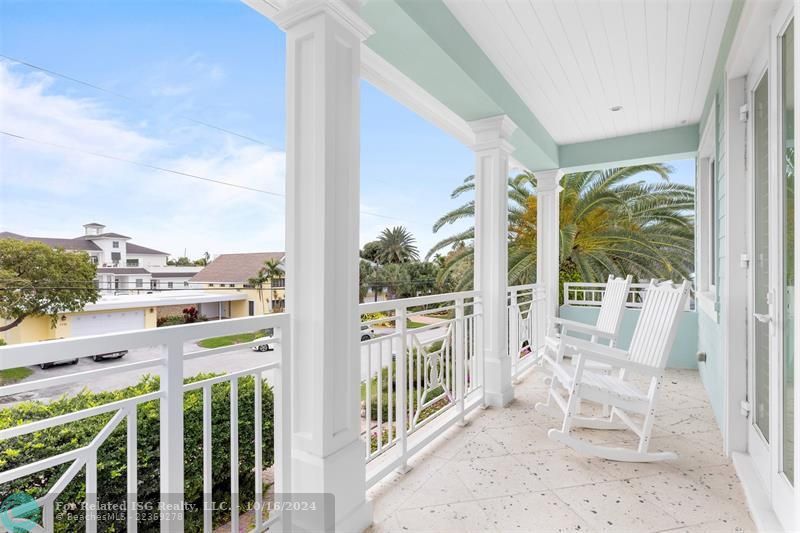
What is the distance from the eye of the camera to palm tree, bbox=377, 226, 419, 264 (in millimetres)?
3833

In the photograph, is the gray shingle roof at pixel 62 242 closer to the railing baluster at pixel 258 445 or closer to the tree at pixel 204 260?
the tree at pixel 204 260

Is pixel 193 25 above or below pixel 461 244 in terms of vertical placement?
above

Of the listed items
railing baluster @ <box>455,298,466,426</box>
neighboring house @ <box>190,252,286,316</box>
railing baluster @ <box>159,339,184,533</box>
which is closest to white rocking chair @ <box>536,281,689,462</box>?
railing baluster @ <box>455,298,466,426</box>

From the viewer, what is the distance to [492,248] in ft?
10.2

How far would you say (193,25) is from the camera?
5.14ft

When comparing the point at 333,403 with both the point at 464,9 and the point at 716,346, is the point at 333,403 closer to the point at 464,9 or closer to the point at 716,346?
the point at 464,9

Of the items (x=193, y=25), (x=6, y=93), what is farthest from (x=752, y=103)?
(x=6, y=93)

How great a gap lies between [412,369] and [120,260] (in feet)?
4.70

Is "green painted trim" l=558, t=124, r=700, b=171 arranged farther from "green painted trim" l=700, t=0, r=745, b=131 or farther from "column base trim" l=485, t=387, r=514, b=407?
"column base trim" l=485, t=387, r=514, b=407

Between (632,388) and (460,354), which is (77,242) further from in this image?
(632,388)

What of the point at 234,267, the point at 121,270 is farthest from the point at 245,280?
the point at 121,270

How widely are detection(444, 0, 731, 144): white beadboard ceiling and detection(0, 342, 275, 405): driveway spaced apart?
2013 millimetres

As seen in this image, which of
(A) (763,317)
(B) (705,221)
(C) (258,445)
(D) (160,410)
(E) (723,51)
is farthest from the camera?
(B) (705,221)

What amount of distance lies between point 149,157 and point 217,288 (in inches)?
19.8
